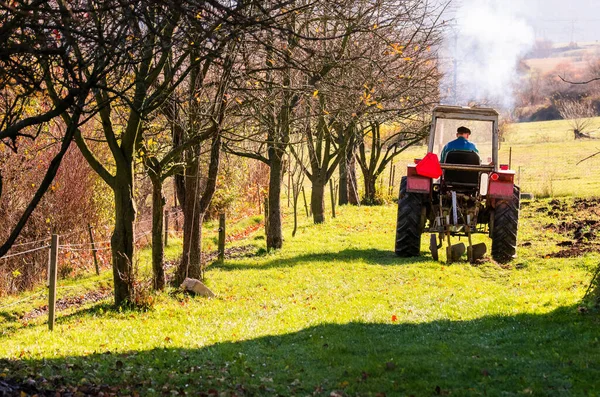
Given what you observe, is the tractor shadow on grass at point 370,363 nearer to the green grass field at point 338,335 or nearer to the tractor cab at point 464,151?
the green grass field at point 338,335

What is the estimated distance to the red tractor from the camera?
14.1 meters

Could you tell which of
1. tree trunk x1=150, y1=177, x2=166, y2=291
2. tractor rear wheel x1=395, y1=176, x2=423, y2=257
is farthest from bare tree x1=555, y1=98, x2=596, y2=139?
tree trunk x1=150, y1=177, x2=166, y2=291

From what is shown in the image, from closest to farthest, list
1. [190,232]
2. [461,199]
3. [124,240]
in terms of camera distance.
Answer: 1. [124,240]
2. [190,232]
3. [461,199]

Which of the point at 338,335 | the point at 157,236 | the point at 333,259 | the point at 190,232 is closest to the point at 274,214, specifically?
the point at 333,259

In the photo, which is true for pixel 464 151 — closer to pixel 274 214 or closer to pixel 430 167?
pixel 430 167

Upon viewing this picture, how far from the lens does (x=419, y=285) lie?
12312 mm

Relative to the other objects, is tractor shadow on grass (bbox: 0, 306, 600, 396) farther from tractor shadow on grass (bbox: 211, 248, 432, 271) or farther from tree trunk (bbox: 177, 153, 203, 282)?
tractor shadow on grass (bbox: 211, 248, 432, 271)

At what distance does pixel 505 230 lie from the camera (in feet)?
47.4

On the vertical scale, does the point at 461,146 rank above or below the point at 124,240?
above

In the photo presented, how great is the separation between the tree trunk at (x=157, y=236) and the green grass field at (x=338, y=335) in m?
0.63

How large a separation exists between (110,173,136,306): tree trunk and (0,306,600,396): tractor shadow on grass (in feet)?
8.79

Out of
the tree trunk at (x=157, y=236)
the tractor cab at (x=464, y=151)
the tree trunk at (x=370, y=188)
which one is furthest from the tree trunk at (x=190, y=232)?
the tree trunk at (x=370, y=188)

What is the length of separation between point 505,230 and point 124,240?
6.91m

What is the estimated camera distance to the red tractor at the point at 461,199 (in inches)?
557
